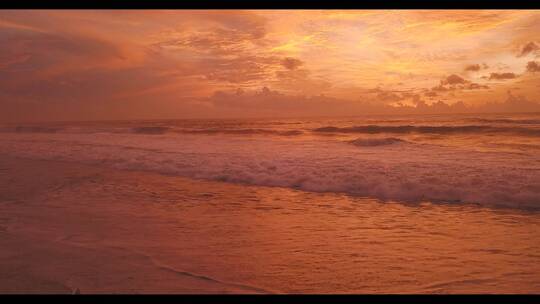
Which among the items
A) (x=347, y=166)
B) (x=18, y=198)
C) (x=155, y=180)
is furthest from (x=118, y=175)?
(x=347, y=166)

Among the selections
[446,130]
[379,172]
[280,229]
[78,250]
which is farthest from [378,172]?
[446,130]

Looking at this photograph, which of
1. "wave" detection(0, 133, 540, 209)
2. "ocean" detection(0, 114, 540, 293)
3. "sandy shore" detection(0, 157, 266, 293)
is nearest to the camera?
"sandy shore" detection(0, 157, 266, 293)

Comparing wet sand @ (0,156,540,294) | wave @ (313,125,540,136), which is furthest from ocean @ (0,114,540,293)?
wave @ (313,125,540,136)

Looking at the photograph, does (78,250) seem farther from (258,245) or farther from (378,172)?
(378,172)

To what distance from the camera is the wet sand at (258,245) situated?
4473 millimetres

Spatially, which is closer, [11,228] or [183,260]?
[183,260]

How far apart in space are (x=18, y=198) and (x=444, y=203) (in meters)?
8.55

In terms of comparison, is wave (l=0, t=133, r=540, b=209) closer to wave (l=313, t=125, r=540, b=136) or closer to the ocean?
the ocean

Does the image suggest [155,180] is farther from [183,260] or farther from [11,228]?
[183,260]

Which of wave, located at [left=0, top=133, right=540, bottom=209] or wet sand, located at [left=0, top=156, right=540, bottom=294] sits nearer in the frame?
wet sand, located at [left=0, top=156, right=540, bottom=294]

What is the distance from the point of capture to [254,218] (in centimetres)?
751

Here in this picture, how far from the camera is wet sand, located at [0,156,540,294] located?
14.7 feet

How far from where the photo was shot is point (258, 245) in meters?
5.86
